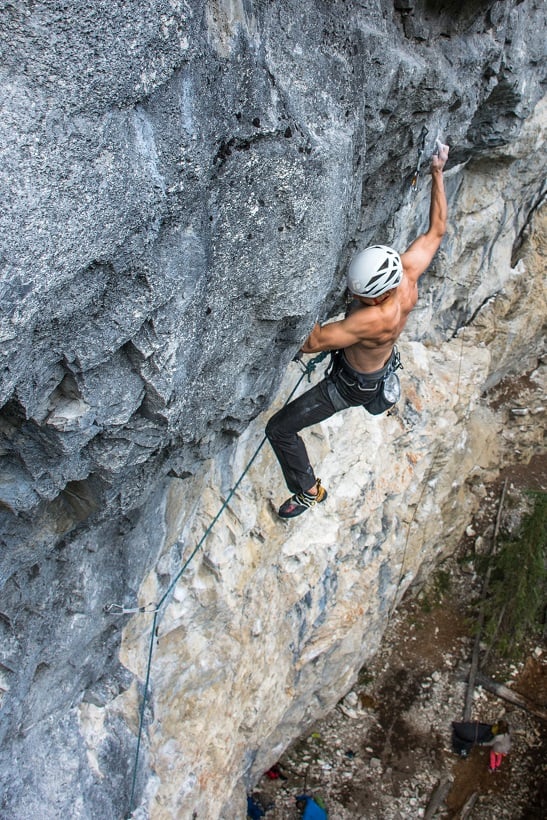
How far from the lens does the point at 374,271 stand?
4355 mm

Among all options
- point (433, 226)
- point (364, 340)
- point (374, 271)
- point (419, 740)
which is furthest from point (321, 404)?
point (419, 740)

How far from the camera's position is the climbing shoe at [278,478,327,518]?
620 centimetres

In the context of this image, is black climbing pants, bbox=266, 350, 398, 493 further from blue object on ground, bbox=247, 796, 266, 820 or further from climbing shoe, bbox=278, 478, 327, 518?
blue object on ground, bbox=247, 796, 266, 820

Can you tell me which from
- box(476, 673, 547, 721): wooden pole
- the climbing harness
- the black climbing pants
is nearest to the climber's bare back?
the black climbing pants

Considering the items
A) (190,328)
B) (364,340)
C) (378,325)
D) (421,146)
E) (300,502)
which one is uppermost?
(190,328)

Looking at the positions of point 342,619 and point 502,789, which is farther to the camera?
point 502,789

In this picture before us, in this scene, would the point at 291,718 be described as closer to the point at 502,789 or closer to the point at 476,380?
the point at 502,789

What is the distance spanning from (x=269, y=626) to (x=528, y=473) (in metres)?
7.64

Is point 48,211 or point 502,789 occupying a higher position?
point 48,211

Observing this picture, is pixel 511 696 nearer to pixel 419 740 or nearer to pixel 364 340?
pixel 419 740

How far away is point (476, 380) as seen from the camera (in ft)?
33.9

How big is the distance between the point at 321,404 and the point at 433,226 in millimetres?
1528

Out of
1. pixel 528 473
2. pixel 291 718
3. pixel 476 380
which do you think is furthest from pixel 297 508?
pixel 528 473

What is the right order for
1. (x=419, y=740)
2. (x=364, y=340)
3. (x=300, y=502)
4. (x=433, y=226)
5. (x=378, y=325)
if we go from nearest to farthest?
(x=378, y=325) → (x=364, y=340) → (x=433, y=226) → (x=300, y=502) → (x=419, y=740)
